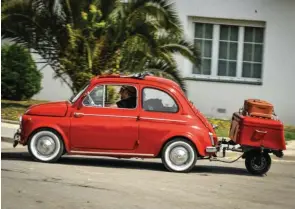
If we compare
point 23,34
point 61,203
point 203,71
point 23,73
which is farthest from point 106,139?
point 203,71

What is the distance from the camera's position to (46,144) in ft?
33.7

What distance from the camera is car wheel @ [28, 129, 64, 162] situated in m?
10.3

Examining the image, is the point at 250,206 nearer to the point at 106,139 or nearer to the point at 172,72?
the point at 106,139

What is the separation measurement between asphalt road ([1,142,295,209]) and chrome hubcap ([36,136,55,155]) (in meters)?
0.27

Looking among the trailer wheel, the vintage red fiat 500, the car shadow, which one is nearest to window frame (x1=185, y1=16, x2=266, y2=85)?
the car shadow

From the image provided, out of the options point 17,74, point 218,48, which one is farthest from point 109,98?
point 218,48

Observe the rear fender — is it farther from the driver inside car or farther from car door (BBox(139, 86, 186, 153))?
the driver inside car

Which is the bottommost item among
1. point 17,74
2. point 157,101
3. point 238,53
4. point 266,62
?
point 157,101

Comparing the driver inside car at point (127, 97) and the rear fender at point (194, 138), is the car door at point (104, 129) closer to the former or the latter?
the driver inside car at point (127, 97)

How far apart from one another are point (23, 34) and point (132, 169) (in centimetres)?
628

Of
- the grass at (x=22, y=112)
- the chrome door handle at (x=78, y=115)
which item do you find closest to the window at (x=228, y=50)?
the grass at (x=22, y=112)

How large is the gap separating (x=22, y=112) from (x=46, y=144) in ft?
21.0

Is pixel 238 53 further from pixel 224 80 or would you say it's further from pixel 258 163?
pixel 258 163

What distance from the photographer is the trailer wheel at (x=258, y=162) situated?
10.6 meters
